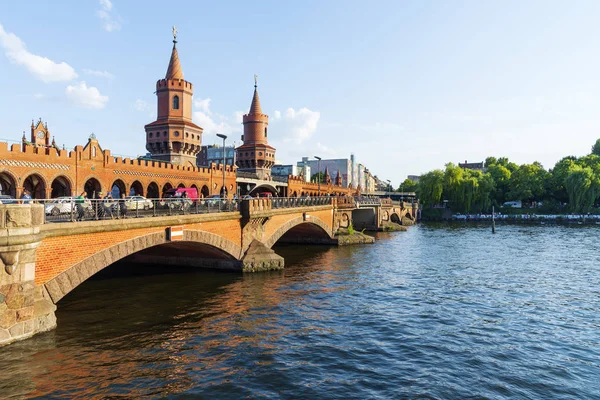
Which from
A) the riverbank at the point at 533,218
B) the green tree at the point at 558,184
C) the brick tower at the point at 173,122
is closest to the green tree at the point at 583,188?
the riverbank at the point at 533,218

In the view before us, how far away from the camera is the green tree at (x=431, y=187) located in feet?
350

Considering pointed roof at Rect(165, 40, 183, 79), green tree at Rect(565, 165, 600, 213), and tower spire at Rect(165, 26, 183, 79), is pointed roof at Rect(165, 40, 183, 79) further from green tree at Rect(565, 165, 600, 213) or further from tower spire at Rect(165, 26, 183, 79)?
green tree at Rect(565, 165, 600, 213)

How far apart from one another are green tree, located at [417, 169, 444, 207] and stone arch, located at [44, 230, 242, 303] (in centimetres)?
9056

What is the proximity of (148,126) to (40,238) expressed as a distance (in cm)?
4943

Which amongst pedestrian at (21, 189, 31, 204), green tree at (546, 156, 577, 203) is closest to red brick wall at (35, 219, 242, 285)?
pedestrian at (21, 189, 31, 204)

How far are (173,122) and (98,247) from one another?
4400cm

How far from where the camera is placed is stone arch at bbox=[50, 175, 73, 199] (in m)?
38.1

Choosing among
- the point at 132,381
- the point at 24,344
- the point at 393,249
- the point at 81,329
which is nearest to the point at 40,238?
the point at 24,344

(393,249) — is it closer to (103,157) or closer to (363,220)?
(363,220)

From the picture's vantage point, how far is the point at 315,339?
17172 mm

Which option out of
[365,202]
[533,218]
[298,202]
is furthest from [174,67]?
[533,218]

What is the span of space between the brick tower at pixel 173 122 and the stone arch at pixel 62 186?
62.4ft

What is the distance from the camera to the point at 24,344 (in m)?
14.2

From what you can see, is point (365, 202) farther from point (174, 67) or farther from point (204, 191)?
point (174, 67)
